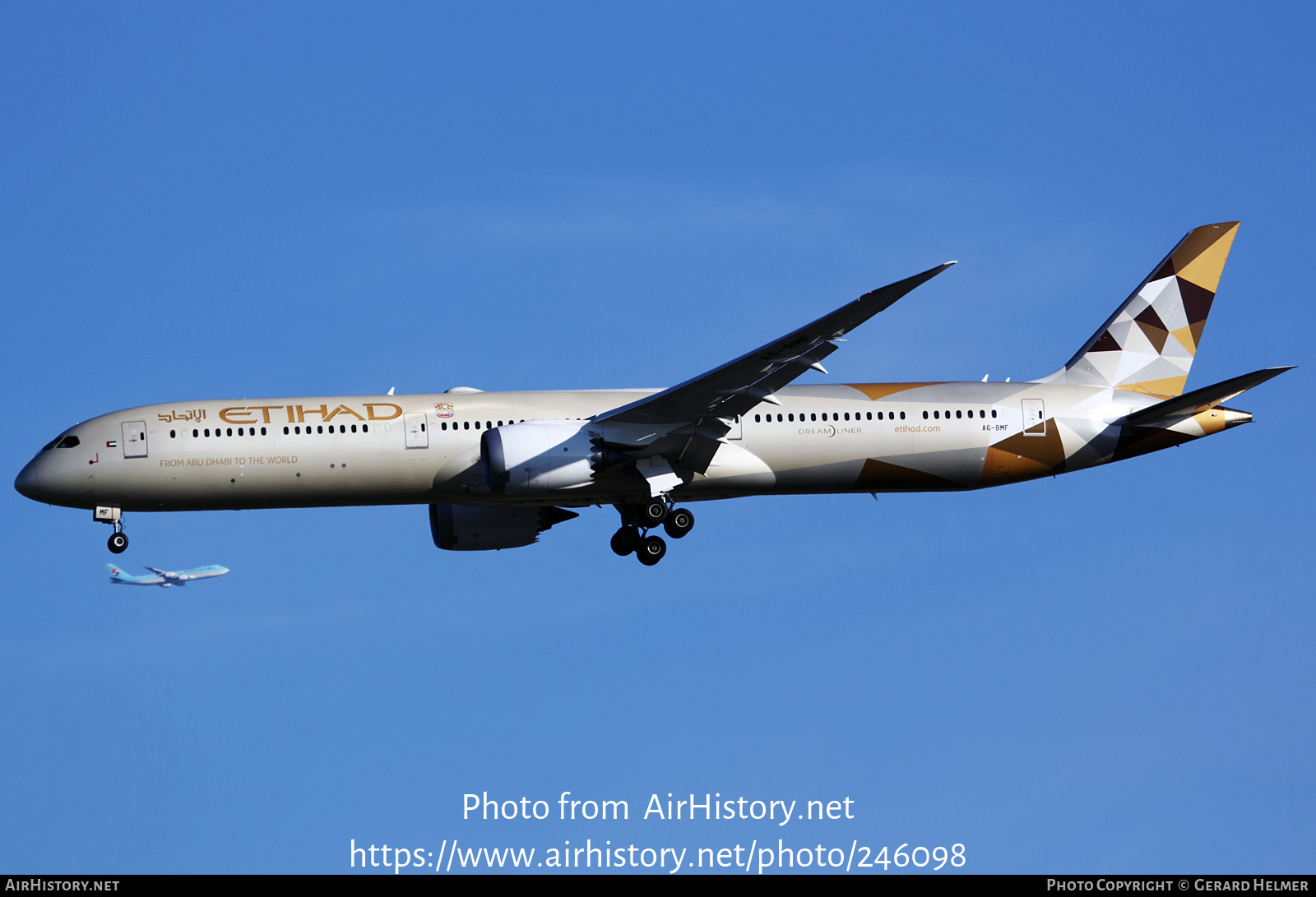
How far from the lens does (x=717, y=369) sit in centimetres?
3331

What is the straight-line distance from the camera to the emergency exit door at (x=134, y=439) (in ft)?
114

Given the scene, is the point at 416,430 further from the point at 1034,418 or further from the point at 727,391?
the point at 1034,418

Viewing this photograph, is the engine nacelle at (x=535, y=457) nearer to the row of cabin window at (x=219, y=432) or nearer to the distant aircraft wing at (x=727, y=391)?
the distant aircraft wing at (x=727, y=391)

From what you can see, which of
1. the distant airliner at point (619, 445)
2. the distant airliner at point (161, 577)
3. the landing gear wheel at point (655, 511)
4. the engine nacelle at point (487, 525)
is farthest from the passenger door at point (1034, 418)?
the distant airliner at point (161, 577)

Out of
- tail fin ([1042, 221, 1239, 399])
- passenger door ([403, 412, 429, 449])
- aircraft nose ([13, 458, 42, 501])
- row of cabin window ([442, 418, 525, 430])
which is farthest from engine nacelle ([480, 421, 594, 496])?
tail fin ([1042, 221, 1239, 399])

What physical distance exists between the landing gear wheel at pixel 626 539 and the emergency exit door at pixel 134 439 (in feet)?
34.9

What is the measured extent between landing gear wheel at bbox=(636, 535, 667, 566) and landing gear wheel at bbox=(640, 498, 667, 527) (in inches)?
30.2

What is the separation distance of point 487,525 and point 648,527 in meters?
4.40

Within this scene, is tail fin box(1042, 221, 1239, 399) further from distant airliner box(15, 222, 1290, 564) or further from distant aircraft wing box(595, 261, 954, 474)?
distant aircraft wing box(595, 261, 954, 474)
